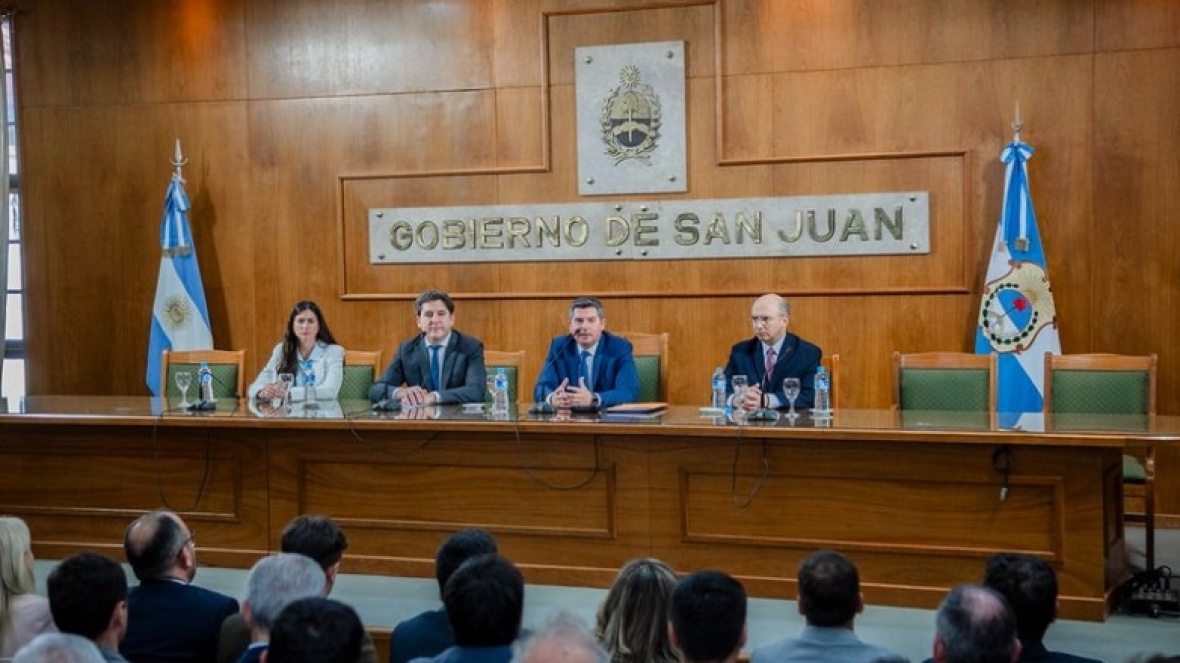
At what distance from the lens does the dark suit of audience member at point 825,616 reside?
2377mm

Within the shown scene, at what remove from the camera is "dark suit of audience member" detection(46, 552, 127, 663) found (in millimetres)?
2344

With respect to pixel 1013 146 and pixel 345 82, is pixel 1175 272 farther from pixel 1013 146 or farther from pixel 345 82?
pixel 345 82

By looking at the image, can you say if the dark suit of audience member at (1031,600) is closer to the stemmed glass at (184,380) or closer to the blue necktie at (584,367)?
the blue necktie at (584,367)

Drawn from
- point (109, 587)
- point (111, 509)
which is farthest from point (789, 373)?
point (109, 587)

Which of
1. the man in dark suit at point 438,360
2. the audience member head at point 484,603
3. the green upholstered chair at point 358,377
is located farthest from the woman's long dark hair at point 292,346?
the audience member head at point 484,603

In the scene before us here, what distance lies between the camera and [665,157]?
21.7 ft

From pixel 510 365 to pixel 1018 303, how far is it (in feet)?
8.26

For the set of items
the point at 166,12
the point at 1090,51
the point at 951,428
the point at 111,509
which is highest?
the point at 166,12

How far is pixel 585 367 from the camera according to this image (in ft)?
17.8

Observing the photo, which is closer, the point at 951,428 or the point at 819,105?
the point at 951,428

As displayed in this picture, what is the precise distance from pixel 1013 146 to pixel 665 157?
1.76 meters

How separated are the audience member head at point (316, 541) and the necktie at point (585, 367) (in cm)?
261

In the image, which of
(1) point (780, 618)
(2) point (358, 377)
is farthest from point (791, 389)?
(2) point (358, 377)

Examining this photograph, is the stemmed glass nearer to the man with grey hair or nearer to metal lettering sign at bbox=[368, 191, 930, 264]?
metal lettering sign at bbox=[368, 191, 930, 264]
